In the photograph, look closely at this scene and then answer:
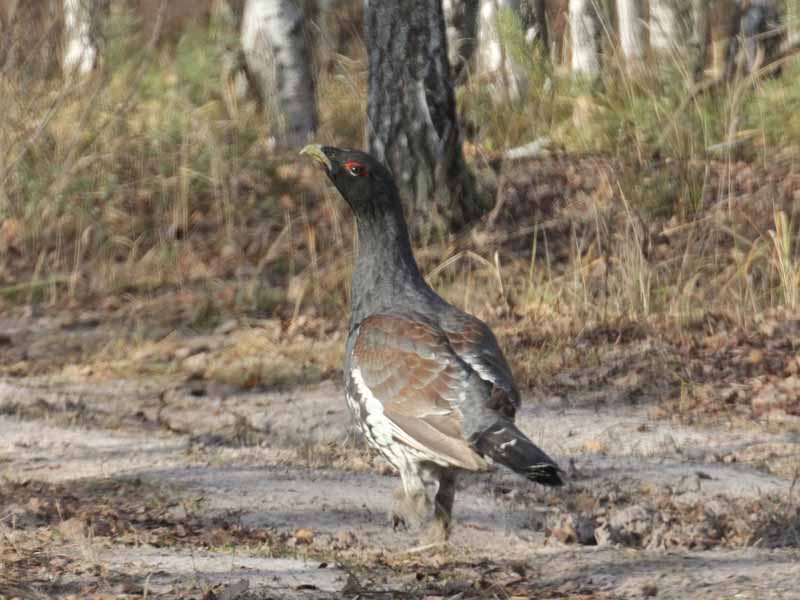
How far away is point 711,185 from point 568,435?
4.65m

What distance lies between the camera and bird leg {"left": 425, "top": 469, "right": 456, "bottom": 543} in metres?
6.09

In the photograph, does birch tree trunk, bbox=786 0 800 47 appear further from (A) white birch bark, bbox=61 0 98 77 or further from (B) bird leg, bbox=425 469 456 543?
(B) bird leg, bbox=425 469 456 543

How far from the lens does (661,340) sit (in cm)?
958

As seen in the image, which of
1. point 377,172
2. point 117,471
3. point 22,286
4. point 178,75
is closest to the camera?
point 377,172

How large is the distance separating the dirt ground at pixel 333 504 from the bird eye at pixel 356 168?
5.10ft

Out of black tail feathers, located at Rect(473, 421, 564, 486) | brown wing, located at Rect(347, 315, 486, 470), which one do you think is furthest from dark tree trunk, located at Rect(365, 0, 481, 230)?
black tail feathers, located at Rect(473, 421, 564, 486)

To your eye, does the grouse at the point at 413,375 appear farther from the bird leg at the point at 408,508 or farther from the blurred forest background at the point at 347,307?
the blurred forest background at the point at 347,307

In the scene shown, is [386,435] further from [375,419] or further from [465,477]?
[465,477]

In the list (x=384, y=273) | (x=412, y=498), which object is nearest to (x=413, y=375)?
(x=412, y=498)

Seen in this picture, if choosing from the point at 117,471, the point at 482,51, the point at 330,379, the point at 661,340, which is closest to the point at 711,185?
the point at 661,340

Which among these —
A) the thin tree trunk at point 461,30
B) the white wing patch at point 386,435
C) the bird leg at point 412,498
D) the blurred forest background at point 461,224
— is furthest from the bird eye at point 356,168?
the thin tree trunk at point 461,30

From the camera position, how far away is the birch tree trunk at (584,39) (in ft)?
47.0

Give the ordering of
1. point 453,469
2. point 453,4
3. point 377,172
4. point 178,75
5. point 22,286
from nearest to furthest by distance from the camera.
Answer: point 453,469 → point 377,172 → point 22,286 → point 178,75 → point 453,4

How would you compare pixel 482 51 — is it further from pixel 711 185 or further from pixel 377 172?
pixel 377 172
